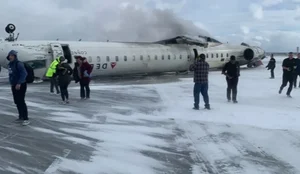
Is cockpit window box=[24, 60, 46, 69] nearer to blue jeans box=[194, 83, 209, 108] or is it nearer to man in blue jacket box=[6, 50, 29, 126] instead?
blue jeans box=[194, 83, 209, 108]

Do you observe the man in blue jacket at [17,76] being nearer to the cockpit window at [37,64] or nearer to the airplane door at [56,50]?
the cockpit window at [37,64]

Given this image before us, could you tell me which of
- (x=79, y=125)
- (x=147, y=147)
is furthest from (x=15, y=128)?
(x=147, y=147)

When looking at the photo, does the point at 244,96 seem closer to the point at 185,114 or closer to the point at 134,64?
the point at 185,114

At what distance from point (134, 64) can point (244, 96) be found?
11.6 m

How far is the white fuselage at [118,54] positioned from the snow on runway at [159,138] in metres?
8.65

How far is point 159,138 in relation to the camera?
25.1 feet

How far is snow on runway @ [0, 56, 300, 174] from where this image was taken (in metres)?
5.78

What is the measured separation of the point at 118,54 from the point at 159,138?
16675mm

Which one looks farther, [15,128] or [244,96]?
[244,96]

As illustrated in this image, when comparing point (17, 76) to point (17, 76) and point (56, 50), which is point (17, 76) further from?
point (56, 50)

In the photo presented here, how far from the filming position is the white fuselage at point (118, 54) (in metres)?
20.9

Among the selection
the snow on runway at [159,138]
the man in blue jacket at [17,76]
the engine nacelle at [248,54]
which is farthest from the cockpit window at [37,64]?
the engine nacelle at [248,54]

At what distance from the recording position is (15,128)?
27.7ft

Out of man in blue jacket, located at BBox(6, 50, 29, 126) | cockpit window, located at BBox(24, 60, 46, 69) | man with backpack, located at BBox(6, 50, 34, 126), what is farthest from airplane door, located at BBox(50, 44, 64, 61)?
man in blue jacket, located at BBox(6, 50, 29, 126)
